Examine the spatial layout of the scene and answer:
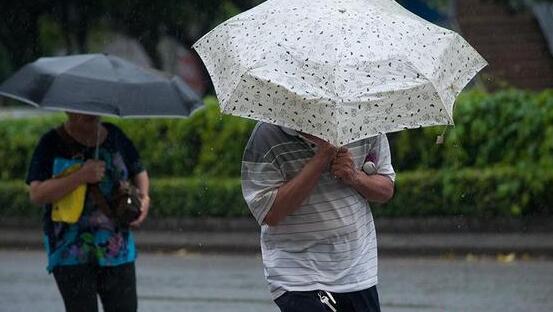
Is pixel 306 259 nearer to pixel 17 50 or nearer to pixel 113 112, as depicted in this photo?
pixel 113 112

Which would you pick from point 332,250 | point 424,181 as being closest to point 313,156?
point 332,250

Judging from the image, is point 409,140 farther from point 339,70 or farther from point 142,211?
point 339,70

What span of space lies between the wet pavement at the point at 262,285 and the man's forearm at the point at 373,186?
17.4 ft

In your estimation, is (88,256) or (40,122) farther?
(40,122)

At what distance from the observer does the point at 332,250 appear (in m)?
4.76

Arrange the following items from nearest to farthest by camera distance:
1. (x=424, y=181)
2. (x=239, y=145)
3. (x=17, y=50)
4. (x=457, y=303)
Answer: (x=457, y=303), (x=424, y=181), (x=239, y=145), (x=17, y=50)

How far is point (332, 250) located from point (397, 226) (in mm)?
10351

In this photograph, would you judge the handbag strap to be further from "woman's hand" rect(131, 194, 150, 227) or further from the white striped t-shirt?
the white striped t-shirt

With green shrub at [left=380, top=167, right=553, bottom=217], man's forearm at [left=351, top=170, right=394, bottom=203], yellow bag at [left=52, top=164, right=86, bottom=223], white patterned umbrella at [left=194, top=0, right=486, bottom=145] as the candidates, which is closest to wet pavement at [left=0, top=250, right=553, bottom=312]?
green shrub at [left=380, top=167, right=553, bottom=217]

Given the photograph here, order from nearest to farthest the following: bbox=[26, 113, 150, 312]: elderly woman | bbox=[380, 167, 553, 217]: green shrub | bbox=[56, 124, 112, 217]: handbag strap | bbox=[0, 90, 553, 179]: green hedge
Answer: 1. bbox=[26, 113, 150, 312]: elderly woman
2. bbox=[56, 124, 112, 217]: handbag strap
3. bbox=[380, 167, 553, 217]: green shrub
4. bbox=[0, 90, 553, 179]: green hedge

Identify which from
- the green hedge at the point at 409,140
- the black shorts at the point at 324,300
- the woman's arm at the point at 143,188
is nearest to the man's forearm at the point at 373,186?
the black shorts at the point at 324,300

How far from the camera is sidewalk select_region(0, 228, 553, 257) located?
45.1ft

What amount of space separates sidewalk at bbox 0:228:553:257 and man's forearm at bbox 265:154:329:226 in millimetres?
9242

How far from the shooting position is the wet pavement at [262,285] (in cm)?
1045
